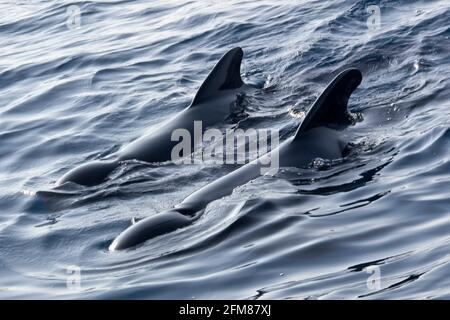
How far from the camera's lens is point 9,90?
1955 centimetres

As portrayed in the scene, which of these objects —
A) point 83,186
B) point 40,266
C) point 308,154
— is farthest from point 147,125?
point 40,266

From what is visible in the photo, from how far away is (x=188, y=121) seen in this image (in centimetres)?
1451

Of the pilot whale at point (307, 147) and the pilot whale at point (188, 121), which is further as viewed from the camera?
the pilot whale at point (188, 121)

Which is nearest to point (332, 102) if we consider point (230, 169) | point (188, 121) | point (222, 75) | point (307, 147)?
point (307, 147)

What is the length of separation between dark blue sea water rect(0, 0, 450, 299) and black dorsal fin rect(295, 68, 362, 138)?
0.54 m

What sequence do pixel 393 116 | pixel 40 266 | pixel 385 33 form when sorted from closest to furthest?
1. pixel 40 266
2. pixel 393 116
3. pixel 385 33

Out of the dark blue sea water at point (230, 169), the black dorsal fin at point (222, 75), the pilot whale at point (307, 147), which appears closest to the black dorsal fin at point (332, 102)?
the pilot whale at point (307, 147)

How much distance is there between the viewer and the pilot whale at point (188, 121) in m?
13.4

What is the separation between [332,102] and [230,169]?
1.63 meters

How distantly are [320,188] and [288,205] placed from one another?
1.98ft

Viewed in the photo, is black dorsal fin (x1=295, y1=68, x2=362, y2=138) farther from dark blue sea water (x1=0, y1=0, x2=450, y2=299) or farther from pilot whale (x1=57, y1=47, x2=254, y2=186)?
pilot whale (x1=57, y1=47, x2=254, y2=186)

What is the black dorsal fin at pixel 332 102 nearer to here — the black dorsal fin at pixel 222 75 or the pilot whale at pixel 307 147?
the pilot whale at pixel 307 147

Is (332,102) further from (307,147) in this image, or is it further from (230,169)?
(230,169)
